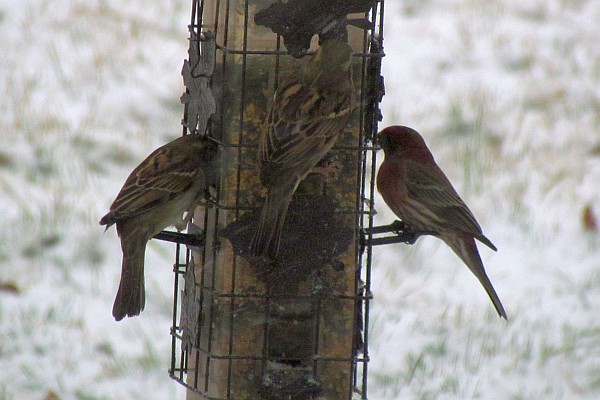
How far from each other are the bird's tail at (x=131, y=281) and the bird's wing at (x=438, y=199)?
148cm

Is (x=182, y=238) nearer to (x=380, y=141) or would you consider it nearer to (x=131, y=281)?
(x=131, y=281)

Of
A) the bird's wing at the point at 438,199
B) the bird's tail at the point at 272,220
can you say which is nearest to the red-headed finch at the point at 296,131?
the bird's tail at the point at 272,220

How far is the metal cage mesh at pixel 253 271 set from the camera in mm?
5605

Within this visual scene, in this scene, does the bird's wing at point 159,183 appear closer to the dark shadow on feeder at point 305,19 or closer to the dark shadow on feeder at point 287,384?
the dark shadow on feeder at point 305,19

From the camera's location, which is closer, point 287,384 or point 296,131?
point 296,131

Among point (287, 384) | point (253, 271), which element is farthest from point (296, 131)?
point (287, 384)

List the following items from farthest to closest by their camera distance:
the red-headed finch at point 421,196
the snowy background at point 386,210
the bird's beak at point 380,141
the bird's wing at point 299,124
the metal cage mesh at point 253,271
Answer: the snowy background at point 386,210 → the red-headed finch at point 421,196 → the bird's beak at point 380,141 → the metal cage mesh at point 253,271 → the bird's wing at point 299,124

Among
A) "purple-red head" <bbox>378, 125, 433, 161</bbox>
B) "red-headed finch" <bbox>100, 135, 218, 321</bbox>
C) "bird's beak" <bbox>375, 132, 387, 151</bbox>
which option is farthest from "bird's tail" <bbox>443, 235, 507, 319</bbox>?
"red-headed finch" <bbox>100, 135, 218, 321</bbox>

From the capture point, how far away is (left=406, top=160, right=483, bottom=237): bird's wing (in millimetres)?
6684

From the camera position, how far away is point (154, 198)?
18.9ft

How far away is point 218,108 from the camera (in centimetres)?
569

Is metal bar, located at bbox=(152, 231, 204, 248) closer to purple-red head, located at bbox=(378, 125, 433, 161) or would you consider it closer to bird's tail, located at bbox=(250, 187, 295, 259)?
bird's tail, located at bbox=(250, 187, 295, 259)

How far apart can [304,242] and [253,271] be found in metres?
0.26

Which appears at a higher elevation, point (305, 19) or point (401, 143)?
point (305, 19)
